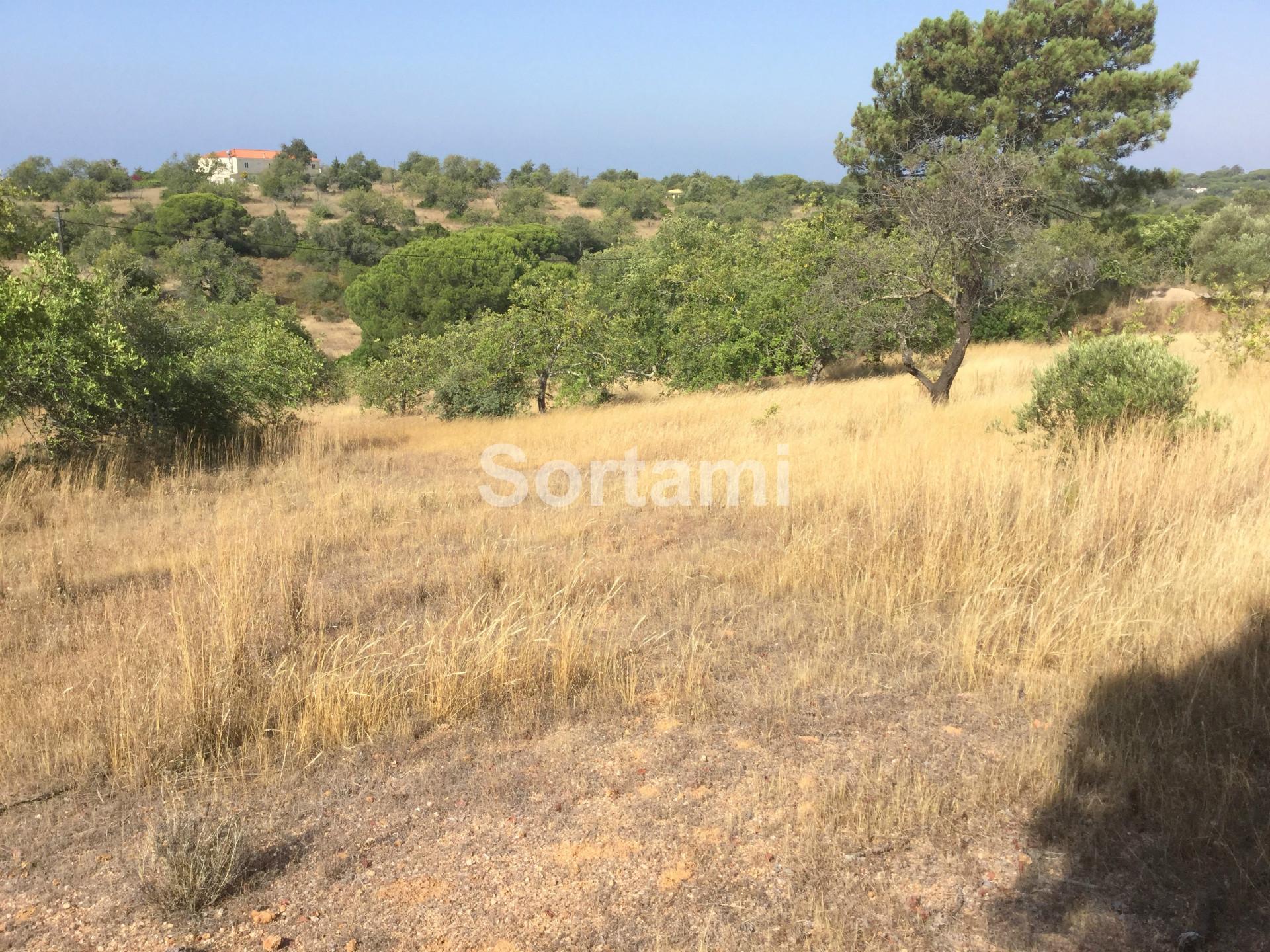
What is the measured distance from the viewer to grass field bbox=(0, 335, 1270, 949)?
2637 millimetres

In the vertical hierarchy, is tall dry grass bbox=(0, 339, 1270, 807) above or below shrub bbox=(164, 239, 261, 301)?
below

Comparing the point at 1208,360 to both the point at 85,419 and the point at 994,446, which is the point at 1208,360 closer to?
the point at 994,446

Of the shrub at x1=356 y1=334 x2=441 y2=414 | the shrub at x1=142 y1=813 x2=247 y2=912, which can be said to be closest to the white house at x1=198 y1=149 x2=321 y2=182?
the shrub at x1=356 y1=334 x2=441 y2=414

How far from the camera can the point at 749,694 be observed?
389 cm

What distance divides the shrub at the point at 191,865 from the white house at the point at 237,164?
83.4 m

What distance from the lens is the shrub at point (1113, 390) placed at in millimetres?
7129

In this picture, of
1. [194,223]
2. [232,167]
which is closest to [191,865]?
[194,223]

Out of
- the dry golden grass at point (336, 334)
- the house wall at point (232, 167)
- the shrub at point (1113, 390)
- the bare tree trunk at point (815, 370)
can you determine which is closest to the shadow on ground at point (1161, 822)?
the shrub at point (1113, 390)

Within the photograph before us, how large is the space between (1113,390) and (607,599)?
5013mm

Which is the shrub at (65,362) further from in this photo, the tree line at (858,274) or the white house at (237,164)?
the white house at (237,164)

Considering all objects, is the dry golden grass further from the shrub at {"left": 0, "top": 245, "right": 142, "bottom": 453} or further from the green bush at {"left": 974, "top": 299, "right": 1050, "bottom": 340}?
the shrub at {"left": 0, "top": 245, "right": 142, "bottom": 453}

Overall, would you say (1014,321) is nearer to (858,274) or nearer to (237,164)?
(858,274)

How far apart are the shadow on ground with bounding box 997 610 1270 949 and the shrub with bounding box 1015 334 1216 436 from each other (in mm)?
3951

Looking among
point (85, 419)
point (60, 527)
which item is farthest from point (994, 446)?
point (85, 419)
